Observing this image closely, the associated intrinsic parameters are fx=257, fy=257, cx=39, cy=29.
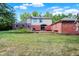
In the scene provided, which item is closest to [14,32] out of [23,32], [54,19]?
[23,32]

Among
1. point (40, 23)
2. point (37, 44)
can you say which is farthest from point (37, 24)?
point (37, 44)

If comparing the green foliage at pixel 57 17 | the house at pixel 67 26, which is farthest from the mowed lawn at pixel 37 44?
the green foliage at pixel 57 17

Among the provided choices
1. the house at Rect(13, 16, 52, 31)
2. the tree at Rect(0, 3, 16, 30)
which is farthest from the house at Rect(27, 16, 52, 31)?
the tree at Rect(0, 3, 16, 30)

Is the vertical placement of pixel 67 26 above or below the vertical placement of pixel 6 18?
below

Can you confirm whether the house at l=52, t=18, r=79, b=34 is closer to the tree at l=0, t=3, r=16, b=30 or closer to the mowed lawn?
the mowed lawn

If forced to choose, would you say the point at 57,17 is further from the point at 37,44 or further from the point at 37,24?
the point at 37,44

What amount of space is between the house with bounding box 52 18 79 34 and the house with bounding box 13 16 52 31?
0.09 metres

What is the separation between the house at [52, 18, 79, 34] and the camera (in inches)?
126

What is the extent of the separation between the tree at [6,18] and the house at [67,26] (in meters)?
0.53

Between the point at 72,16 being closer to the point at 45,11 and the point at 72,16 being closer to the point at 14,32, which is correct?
the point at 45,11

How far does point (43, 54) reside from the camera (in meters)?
3.14

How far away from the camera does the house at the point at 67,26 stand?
3.21 metres

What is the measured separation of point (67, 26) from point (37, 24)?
14.9 inches

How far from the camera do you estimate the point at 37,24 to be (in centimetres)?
325
